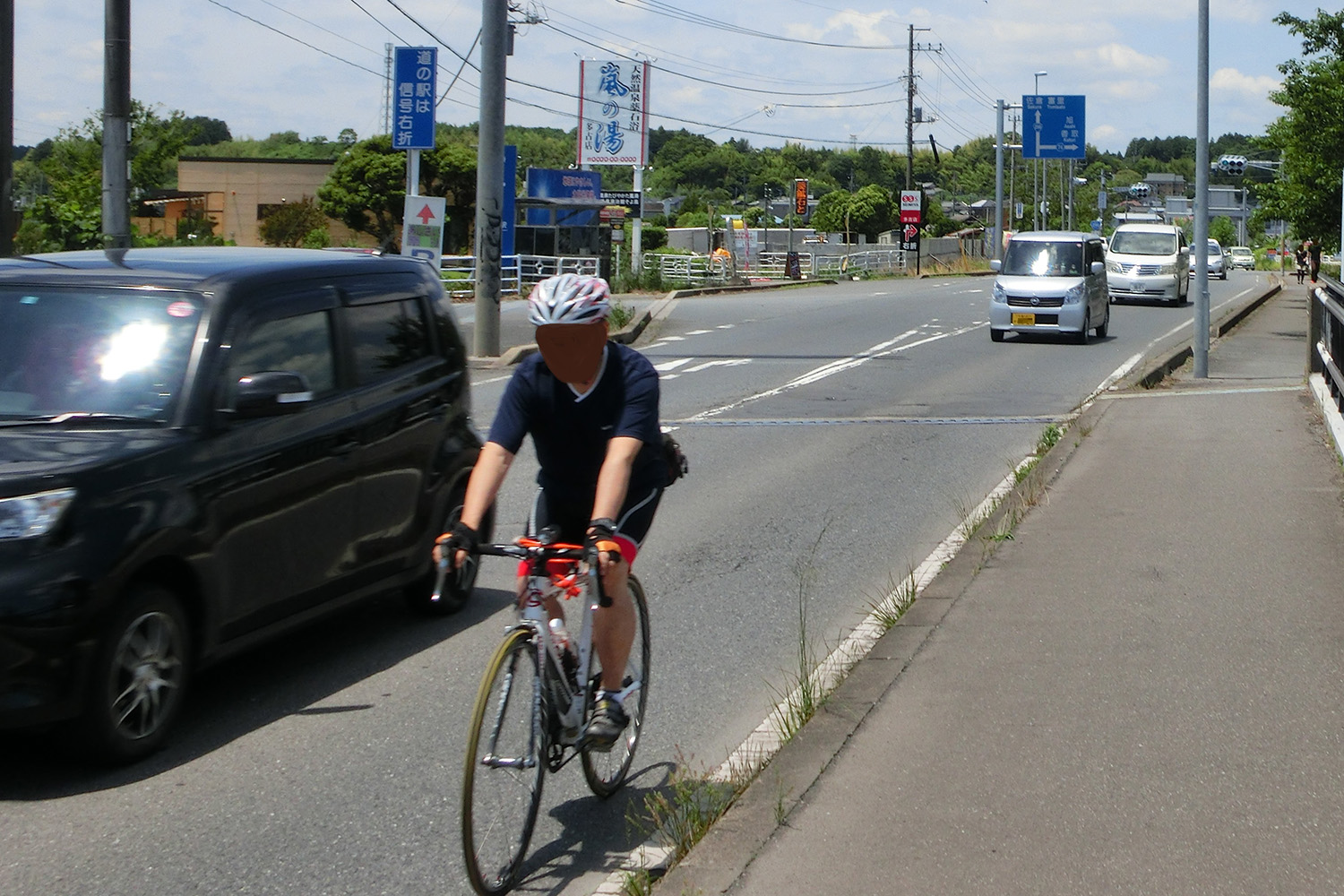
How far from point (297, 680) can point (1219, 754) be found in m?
3.55

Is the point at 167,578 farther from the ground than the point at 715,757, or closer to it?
farther from the ground

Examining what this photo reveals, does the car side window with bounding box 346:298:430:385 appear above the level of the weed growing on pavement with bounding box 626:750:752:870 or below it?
above

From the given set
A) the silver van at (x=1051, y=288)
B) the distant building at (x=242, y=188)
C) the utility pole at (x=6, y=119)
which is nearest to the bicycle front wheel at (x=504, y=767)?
the utility pole at (x=6, y=119)

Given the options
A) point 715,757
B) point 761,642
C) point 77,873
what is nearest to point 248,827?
point 77,873

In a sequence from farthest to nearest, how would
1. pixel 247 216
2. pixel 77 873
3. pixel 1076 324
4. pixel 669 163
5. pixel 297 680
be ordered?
pixel 669 163
pixel 247 216
pixel 1076 324
pixel 297 680
pixel 77 873

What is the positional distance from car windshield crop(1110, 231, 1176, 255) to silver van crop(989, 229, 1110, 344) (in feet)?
35.8

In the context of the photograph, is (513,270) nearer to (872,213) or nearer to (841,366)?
(841,366)

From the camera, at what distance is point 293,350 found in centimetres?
→ 632

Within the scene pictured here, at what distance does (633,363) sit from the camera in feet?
14.4

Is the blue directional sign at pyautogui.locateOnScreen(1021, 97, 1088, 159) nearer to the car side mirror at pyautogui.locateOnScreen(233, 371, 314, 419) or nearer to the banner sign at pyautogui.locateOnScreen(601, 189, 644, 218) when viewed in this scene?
the banner sign at pyautogui.locateOnScreen(601, 189, 644, 218)

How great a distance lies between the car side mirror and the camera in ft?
18.4

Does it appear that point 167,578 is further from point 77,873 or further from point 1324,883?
point 1324,883

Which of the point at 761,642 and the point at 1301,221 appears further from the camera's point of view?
the point at 1301,221

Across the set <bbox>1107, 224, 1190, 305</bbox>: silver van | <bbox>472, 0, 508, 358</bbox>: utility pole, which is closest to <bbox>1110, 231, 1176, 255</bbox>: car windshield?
<bbox>1107, 224, 1190, 305</bbox>: silver van
